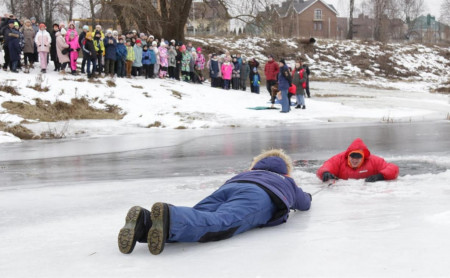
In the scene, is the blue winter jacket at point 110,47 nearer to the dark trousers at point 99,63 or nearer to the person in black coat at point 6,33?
the dark trousers at point 99,63

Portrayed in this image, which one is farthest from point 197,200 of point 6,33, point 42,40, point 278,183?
point 42,40

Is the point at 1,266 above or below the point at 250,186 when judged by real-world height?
below

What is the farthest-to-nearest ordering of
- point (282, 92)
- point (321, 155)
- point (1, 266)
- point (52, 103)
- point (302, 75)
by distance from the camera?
point (302, 75) → point (282, 92) → point (52, 103) → point (321, 155) → point (1, 266)

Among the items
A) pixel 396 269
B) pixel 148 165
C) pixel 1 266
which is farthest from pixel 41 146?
pixel 396 269

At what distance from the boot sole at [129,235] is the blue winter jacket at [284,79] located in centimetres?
1546

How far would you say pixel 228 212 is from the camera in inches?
171

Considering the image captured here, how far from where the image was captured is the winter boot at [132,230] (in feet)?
12.7

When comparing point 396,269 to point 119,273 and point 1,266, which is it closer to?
point 119,273

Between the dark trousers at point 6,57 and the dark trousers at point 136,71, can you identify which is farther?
the dark trousers at point 136,71

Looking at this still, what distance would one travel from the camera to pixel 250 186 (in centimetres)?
464

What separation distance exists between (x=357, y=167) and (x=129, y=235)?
402cm

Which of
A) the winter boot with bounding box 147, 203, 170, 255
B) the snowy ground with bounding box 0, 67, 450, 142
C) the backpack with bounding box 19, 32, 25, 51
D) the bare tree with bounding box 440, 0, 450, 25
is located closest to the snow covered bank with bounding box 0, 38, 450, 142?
the snowy ground with bounding box 0, 67, 450, 142

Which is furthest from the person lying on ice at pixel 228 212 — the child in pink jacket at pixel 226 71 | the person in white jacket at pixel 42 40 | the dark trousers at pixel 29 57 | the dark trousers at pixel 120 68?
the child in pink jacket at pixel 226 71

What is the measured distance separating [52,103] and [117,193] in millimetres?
11082
